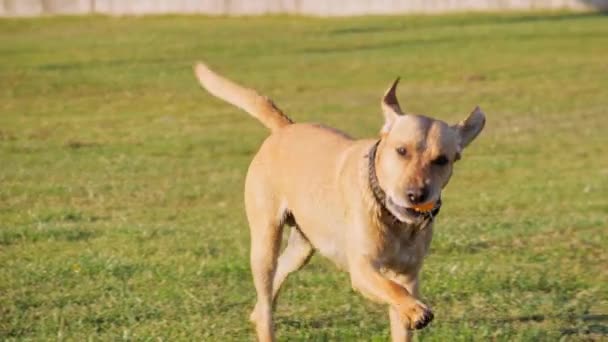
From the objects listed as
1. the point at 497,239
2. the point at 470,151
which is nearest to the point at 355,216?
the point at 497,239

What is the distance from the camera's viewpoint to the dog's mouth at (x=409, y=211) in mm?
6863

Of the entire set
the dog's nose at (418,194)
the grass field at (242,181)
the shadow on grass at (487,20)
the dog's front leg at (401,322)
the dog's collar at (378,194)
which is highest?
the dog's nose at (418,194)

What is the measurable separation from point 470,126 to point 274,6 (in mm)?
37237

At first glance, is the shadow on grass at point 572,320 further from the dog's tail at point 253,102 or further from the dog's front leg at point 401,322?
the dog's tail at point 253,102

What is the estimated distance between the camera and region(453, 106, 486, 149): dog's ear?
7095mm

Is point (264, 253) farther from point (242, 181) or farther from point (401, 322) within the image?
point (242, 181)

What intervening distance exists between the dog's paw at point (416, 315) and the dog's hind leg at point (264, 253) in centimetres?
151

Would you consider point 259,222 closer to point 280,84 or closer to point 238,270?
point 238,270

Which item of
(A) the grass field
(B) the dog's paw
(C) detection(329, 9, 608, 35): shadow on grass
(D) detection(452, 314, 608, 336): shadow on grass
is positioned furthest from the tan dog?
(C) detection(329, 9, 608, 35): shadow on grass

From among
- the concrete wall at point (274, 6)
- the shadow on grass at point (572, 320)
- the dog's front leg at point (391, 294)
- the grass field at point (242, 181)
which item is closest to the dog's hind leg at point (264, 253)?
the grass field at point (242, 181)

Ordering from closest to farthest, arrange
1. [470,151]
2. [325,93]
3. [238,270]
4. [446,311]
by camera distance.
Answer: [446,311] → [238,270] → [470,151] → [325,93]

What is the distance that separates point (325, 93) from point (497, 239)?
14832 mm

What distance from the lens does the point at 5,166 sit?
16734mm

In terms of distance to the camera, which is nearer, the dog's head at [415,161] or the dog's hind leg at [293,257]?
the dog's head at [415,161]
